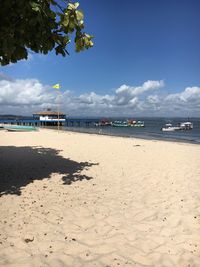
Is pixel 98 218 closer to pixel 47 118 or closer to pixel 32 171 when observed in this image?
pixel 32 171

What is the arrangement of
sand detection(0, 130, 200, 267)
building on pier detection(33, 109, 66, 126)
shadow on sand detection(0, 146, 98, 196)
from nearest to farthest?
sand detection(0, 130, 200, 267)
shadow on sand detection(0, 146, 98, 196)
building on pier detection(33, 109, 66, 126)

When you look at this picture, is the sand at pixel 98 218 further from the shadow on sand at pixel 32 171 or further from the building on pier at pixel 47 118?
the building on pier at pixel 47 118

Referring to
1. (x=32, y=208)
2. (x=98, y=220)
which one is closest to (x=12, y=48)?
(x=32, y=208)

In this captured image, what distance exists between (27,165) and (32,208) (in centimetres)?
539

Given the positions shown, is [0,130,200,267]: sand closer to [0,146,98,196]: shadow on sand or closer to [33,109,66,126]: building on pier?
[0,146,98,196]: shadow on sand

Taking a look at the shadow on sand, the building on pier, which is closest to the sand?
the shadow on sand

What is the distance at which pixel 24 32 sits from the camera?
22.0 ft

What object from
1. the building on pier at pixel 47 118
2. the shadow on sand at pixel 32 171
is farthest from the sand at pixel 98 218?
the building on pier at pixel 47 118

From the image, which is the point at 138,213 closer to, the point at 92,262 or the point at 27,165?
the point at 92,262

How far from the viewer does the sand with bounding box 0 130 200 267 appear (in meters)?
4.61

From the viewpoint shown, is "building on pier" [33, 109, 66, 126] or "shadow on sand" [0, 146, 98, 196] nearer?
"shadow on sand" [0, 146, 98, 196]

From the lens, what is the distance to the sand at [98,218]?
4.61 m

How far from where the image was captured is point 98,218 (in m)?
6.22

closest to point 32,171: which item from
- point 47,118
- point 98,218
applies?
point 98,218
